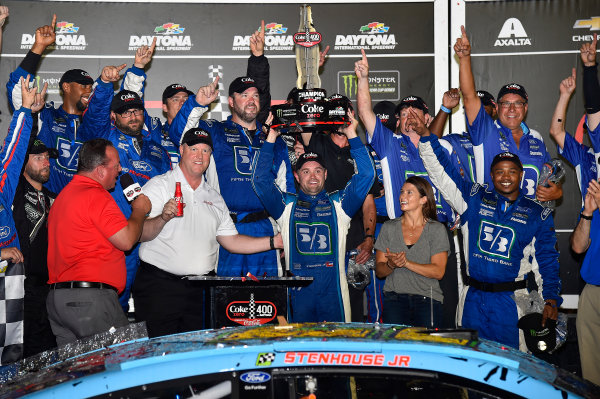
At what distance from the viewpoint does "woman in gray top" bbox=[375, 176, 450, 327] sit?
17.6ft

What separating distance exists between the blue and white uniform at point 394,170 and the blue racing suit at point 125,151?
2124 millimetres

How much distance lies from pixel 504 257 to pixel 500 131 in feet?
5.30

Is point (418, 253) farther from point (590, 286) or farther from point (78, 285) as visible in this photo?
point (78, 285)

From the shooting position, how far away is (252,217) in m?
6.16

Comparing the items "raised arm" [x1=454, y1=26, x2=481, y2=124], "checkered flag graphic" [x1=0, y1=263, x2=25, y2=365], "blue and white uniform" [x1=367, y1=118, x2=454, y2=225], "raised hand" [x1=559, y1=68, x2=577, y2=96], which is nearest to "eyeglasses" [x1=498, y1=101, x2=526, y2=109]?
"raised hand" [x1=559, y1=68, x2=577, y2=96]

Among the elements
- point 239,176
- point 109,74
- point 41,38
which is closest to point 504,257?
point 239,176

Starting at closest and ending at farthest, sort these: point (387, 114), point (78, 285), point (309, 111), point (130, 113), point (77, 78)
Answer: point (78, 285) < point (309, 111) < point (130, 113) < point (77, 78) < point (387, 114)

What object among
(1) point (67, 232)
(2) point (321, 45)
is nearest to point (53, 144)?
(1) point (67, 232)

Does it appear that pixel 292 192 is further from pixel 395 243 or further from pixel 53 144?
pixel 53 144

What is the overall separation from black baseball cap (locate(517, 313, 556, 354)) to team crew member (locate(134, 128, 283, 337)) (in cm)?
204

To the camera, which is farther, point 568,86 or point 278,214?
point 568,86

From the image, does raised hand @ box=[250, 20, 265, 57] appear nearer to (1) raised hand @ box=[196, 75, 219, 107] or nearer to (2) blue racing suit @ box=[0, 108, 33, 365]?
(1) raised hand @ box=[196, 75, 219, 107]

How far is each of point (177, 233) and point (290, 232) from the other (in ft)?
3.09

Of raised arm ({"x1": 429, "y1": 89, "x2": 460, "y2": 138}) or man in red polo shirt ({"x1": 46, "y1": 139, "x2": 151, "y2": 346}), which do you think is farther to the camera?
raised arm ({"x1": 429, "y1": 89, "x2": 460, "y2": 138})
